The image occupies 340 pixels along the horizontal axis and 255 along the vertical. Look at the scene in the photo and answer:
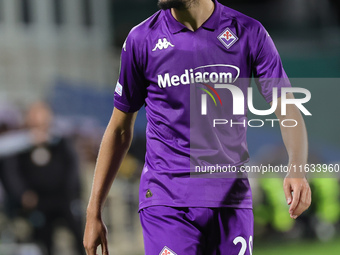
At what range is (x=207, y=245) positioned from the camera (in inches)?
133

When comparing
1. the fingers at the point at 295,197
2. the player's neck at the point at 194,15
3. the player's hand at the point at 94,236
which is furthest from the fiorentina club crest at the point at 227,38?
the player's hand at the point at 94,236

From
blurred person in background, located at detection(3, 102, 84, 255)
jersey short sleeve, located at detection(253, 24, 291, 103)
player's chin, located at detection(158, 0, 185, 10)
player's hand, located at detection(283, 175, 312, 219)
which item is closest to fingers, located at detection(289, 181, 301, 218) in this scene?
player's hand, located at detection(283, 175, 312, 219)

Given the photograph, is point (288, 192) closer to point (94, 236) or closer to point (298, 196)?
point (298, 196)

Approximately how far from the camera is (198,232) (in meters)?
3.35

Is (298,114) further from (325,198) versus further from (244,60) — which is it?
(325,198)

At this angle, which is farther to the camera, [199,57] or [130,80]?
[130,80]

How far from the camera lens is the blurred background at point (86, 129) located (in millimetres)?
9672

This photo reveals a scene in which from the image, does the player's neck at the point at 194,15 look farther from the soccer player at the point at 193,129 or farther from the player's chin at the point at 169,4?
the player's chin at the point at 169,4

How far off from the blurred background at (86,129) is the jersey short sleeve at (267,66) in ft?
2.58

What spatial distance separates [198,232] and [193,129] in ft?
1.48

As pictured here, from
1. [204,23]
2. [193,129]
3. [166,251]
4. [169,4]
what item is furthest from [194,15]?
[166,251]

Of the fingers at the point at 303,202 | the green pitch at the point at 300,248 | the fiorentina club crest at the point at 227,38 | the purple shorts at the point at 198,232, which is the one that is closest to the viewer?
the fingers at the point at 303,202

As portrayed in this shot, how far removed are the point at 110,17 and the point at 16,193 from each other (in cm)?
1218

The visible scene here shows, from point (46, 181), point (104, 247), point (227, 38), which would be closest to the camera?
point (227, 38)
